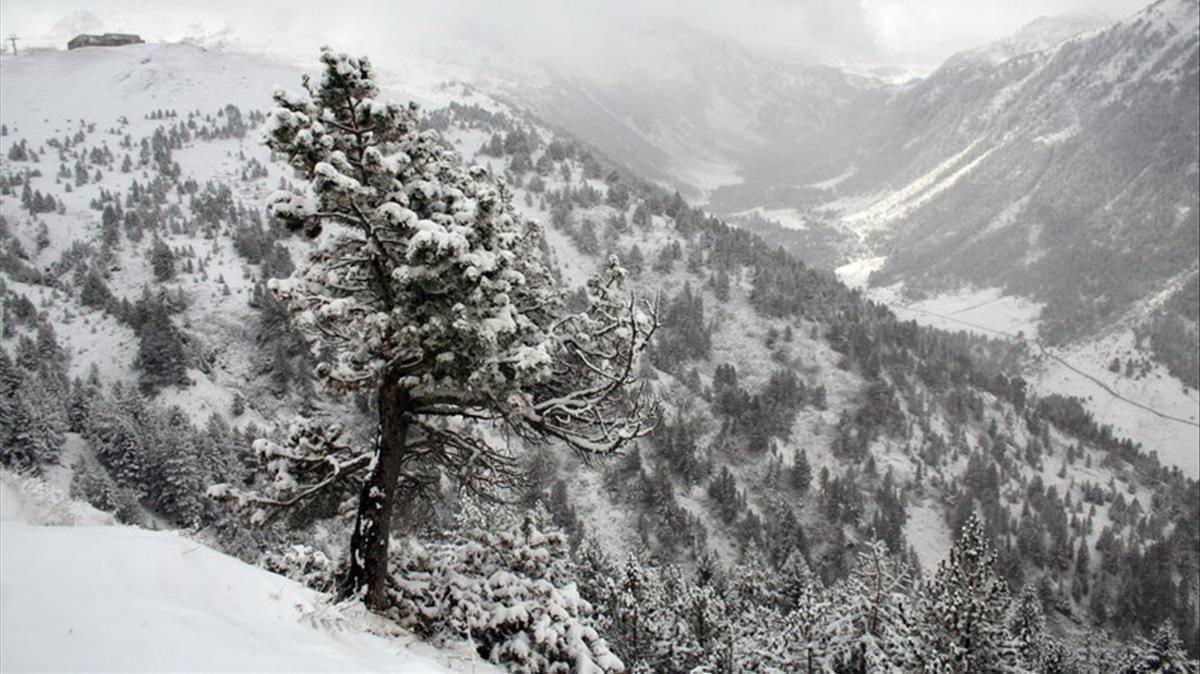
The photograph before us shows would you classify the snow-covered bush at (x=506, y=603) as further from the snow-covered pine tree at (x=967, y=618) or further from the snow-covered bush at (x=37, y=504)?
the snow-covered pine tree at (x=967, y=618)

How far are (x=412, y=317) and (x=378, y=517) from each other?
9.93 feet

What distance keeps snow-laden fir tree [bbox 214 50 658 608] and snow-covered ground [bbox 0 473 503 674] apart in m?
3.18

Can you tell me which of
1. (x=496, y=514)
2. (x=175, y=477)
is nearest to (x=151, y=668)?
(x=496, y=514)

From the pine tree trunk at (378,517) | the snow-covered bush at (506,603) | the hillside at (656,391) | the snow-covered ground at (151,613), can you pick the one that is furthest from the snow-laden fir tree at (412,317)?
the hillside at (656,391)

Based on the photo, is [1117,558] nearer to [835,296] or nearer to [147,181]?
[835,296]

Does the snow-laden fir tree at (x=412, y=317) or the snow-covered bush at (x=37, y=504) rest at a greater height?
the snow-laden fir tree at (x=412, y=317)

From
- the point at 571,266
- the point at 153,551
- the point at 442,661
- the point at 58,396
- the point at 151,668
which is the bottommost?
the point at 58,396

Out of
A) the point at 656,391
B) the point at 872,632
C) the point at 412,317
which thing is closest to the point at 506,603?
the point at 412,317

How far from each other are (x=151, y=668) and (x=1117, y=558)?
14409 centimetres

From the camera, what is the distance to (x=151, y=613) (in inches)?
222

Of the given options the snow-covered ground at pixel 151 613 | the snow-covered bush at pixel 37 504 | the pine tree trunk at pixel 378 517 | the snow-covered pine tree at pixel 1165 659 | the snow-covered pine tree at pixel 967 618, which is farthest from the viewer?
the snow-covered pine tree at pixel 1165 659

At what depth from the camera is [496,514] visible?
56.4 ft

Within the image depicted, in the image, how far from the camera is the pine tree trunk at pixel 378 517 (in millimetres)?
10359

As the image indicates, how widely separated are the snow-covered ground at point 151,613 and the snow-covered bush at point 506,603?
2933 mm
